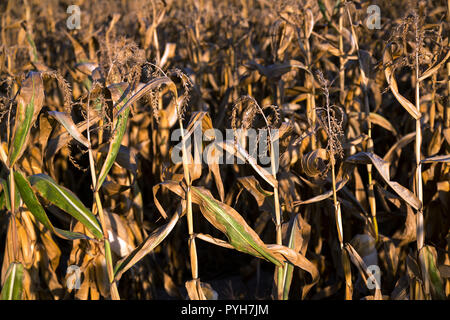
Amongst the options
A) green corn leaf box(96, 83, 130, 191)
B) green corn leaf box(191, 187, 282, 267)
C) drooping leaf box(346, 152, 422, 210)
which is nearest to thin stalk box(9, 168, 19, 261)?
green corn leaf box(96, 83, 130, 191)

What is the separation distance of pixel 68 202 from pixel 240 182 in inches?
25.3

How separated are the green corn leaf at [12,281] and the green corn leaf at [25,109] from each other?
418mm

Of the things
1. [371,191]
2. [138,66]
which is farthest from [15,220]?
[371,191]

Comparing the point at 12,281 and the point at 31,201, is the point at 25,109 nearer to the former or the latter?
the point at 31,201

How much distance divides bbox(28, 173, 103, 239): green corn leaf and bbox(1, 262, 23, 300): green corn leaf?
0.32m

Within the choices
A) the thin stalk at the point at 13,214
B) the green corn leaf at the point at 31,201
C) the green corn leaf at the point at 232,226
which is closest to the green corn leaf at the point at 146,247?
the green corn leaf at the point at 232,226

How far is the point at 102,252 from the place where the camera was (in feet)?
6.15

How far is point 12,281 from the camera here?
179cm

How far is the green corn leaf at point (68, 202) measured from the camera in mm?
1643

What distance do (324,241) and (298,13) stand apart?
1.24 m

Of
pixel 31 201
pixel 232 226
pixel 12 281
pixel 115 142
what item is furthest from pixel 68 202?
pixel 232 226

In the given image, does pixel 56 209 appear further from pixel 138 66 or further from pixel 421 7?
pixel 421 7

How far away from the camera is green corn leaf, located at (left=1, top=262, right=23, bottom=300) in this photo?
70.1 inches

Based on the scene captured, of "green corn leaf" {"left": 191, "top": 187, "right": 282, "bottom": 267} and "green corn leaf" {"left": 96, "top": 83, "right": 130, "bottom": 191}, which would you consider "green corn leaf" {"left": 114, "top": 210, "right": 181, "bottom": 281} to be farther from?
"green corn leaf" {"left": 96, "top": 83, "right": 130, "bottom": 191}
